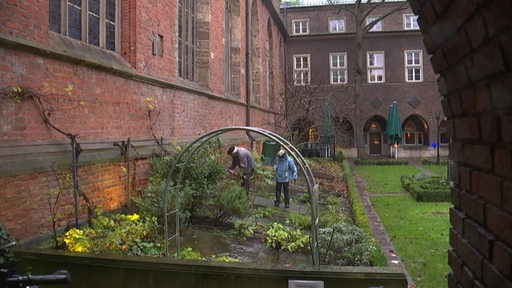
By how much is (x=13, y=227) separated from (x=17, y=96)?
1.57 m

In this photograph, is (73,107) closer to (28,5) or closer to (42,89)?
(42,89)

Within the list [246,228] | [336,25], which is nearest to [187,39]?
[246,228]

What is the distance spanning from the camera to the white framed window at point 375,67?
32.4m

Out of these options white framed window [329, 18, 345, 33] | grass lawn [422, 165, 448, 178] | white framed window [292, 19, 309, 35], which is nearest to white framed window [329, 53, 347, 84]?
white framed window [329, 18, 345, 33]

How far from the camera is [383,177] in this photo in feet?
64.6

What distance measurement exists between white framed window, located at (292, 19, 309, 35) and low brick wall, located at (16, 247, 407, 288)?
3341 centimetres

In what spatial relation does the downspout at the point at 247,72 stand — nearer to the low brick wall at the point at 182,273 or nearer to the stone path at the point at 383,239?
the stone path at the point at 383,239

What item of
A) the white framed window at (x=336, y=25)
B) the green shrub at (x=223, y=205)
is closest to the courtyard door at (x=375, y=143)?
the white framed window at (x=336, y=25)

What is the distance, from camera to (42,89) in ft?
19.2

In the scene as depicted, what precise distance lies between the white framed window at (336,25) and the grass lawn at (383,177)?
50.1 ft

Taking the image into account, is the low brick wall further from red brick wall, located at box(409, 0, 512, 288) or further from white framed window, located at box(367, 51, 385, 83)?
white framed window, located at box(367, 51, 385, 83)

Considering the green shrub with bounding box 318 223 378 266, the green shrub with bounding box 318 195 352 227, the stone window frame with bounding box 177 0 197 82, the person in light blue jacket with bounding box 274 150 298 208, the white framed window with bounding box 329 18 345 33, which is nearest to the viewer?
the green shrub with bounding box 318 223 378 266

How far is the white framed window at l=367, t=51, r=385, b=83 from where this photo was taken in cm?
3244

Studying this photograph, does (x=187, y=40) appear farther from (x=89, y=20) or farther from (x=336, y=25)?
(x=336, y=25)
